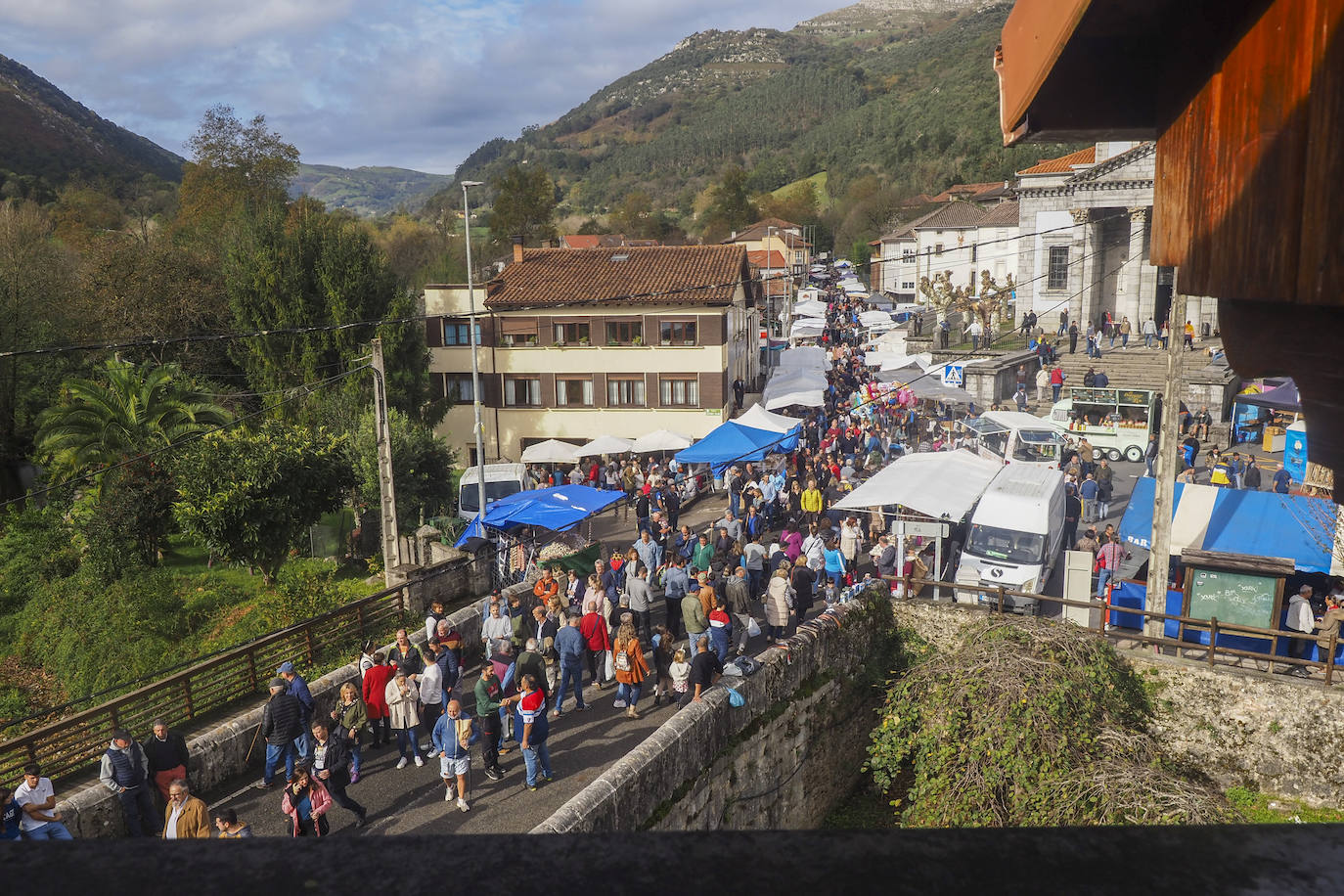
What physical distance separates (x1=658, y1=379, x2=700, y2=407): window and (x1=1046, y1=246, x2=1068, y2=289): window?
25542 millimetres

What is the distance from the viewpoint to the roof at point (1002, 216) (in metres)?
66.0

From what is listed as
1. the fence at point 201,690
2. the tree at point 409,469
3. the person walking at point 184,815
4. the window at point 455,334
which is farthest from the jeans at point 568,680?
the window at point 455,334

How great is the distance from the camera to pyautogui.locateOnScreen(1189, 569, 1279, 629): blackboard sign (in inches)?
566

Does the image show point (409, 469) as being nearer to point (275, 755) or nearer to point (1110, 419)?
point (275, 755)

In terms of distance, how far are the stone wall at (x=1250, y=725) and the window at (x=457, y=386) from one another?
27.2 m

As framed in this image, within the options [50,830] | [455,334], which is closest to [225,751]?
[50,830]

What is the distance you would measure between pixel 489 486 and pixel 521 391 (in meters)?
9.21

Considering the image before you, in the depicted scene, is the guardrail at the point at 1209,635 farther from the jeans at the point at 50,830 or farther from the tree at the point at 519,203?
the tree at the point at 519,203

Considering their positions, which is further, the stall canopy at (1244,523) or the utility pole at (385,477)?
the utility pole at (385,477)

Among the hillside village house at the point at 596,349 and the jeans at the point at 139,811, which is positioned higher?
the hillside village house at the point at 596,349

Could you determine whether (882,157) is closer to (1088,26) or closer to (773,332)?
(773,332)

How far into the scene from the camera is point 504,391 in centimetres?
3616

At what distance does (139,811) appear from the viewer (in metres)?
9.90

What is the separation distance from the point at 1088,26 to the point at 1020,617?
13437 mm
